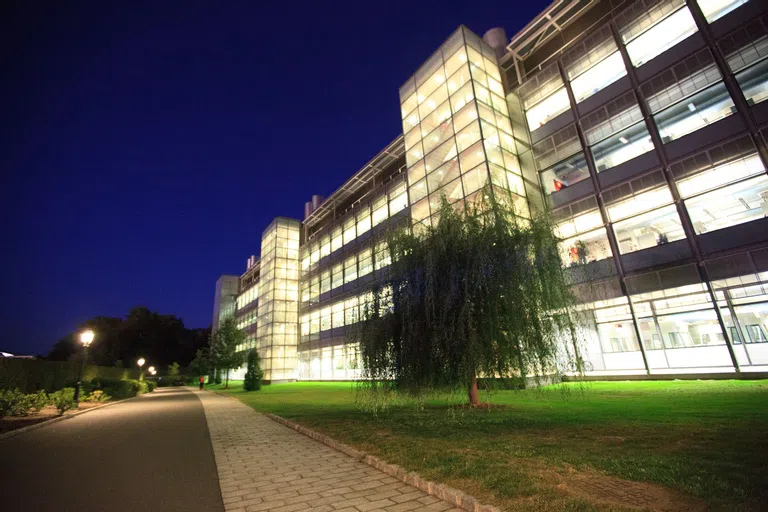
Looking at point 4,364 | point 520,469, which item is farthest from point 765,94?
point 4,364

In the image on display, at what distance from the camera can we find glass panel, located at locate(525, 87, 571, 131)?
24.7 m

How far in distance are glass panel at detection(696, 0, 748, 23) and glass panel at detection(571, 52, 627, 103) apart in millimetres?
3938

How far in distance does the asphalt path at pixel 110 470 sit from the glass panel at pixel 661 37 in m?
28.0

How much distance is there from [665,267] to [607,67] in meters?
13.3

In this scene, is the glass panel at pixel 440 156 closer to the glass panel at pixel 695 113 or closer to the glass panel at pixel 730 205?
the glass panel at pixel 695 113

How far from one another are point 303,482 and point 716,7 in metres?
27.7

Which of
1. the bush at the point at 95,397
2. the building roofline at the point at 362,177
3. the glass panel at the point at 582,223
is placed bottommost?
the bush at the point at 95,397

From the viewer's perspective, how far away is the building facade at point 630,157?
1627cm

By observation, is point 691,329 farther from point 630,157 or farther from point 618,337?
point 630,157

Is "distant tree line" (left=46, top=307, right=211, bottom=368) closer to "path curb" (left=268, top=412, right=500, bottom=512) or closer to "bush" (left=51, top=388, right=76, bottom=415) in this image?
"bush" (left=51, top=388, right=76, bottom=415)

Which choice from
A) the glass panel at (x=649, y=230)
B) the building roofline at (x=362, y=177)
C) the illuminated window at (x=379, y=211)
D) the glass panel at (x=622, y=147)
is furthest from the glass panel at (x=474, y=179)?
the illuminated window at (x=379, y=211)

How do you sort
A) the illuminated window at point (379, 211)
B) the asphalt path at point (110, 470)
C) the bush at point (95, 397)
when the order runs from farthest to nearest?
the illuminated window at point (379, 211) < the bush at point (95, 397) < the asphalt path at point (110, 470)

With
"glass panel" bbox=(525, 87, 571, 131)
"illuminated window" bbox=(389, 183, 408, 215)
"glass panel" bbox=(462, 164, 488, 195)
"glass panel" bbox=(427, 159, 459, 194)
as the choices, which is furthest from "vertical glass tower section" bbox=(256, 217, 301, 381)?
"glass panel" bbox=(525, 87, 571, 131)

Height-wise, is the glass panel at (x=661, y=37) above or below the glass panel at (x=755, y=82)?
above
